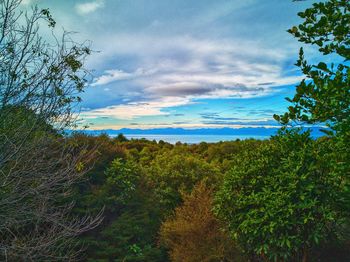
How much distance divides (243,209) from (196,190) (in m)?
5.02

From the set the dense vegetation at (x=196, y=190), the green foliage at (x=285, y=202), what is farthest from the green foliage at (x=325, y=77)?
the green foliage at (x=285, y=202)

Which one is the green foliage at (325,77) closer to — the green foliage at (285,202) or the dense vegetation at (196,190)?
the dense vegetation at (196,190)

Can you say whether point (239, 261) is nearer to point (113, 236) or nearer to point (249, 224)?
point (249, 224)

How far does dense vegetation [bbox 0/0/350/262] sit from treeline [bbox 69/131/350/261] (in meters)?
0.04

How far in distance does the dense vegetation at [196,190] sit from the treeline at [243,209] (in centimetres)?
4

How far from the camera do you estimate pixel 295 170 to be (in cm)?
944

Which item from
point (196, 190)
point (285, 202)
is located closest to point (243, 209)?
point (285, 202)

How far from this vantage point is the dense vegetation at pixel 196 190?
5285 mm

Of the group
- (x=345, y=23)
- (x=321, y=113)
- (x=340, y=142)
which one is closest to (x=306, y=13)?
(x=345, y=23)

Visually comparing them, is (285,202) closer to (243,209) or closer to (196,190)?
(243,209)

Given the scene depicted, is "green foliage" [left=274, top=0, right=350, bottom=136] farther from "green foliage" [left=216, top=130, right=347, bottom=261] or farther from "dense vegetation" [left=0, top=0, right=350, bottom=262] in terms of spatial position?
"green foliage" [left=216, top=130, right=347, bottom=261]

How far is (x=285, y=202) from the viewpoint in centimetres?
935

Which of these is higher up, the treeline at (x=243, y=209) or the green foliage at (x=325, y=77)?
the green foliage at (x=325, y=77)

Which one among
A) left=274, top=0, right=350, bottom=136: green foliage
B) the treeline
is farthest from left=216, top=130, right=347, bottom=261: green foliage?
left=274, top=0, right=350, bottom=136: green foliage
